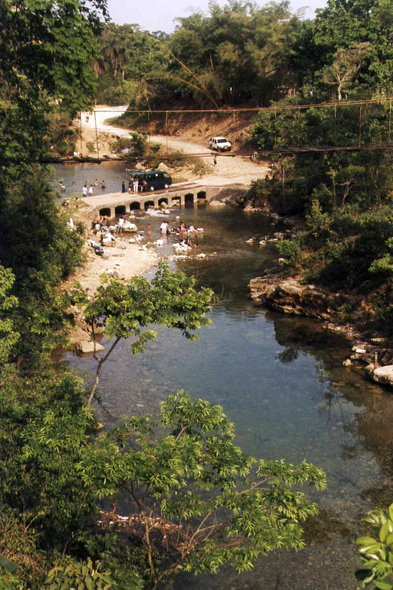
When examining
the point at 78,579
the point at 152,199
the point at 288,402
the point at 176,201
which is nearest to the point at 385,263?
the point at 288,402

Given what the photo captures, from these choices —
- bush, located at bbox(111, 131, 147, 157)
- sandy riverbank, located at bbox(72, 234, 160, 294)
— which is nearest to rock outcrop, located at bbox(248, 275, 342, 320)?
sandy riverbank, located at bbox(72, 234, 160, 294)

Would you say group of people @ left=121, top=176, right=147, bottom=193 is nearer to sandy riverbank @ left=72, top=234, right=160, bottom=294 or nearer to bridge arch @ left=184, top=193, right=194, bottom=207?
bridge arch @ left=184, top=193, right=194, bottom=207

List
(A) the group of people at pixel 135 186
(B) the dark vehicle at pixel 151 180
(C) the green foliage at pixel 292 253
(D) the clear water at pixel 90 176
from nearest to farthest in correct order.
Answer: (C) the green foliage at pixel 292 253
(A) the group of people at pixel 135 186
(B) the dark vehicle at pixel 151 180
(D) the clear water at pixel 90 176

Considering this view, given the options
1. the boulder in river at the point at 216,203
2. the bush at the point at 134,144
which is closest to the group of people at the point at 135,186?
the boulder in river at the point at 216,203

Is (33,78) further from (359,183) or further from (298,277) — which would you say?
(359,183)

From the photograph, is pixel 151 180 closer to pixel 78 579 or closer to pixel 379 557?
pixel 78 579

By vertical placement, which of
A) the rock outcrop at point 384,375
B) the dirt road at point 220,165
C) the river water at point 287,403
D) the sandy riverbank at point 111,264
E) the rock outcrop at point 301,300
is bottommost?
the river water at point 287,403

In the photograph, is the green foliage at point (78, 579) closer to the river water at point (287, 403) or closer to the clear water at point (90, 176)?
the river water at point (287, 403)
